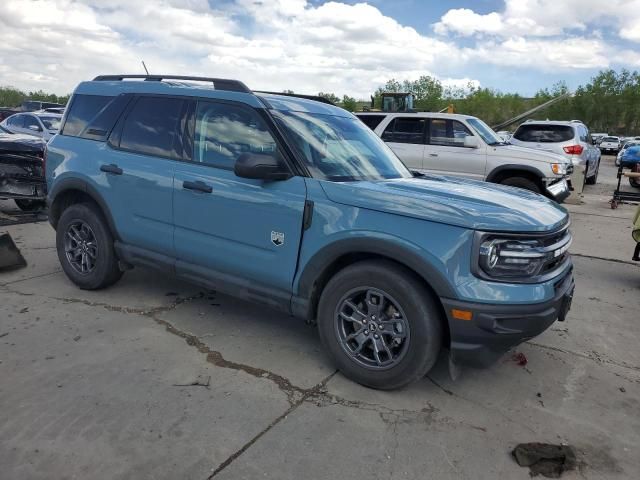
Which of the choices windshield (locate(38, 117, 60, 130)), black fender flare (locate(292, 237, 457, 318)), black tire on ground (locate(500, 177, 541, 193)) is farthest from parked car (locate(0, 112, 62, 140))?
black fender flare (locate(292, 237, 457, 318))

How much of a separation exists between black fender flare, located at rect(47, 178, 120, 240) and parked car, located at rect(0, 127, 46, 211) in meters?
3.52

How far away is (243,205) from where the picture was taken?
3.61m

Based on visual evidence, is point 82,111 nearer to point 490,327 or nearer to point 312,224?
point 312,224

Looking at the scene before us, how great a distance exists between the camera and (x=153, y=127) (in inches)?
169

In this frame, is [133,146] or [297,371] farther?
[133,146]

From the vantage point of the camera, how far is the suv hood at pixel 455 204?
9.53ft

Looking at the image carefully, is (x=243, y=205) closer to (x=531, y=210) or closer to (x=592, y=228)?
(x=531, y=210)

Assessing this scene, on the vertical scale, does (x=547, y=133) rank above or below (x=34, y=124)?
above

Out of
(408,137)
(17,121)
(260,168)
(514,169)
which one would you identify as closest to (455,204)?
(260,168)

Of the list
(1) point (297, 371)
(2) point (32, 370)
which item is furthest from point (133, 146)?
(1) point (297, 371)

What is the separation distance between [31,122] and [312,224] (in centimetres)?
1460

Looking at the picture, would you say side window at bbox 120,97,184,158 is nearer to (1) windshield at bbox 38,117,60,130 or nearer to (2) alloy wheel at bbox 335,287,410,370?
(2) alloy wheel at bbox 335,287,410,370

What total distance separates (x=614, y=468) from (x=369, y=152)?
2641 mm

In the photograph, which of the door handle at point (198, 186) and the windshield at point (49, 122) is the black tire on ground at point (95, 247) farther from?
the windshield at point (49, 122)
